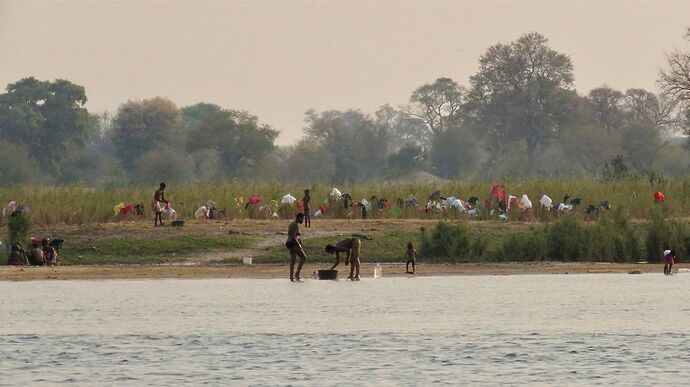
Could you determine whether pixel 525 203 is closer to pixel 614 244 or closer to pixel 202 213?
pixel 614 244

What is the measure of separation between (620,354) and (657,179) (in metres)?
26.4

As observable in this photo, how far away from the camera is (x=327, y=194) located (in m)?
43.8

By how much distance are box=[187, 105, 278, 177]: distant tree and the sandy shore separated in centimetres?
5886

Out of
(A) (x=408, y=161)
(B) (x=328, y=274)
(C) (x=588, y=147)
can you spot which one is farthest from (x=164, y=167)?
(B) (x=328, y=274)

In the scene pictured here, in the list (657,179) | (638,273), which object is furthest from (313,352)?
(657,179)

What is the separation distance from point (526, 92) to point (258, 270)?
2764 inches

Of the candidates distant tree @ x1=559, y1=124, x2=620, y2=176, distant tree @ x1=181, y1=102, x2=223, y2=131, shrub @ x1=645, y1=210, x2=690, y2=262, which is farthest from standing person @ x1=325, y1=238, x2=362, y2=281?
distant tree @ x1=181, y1=102, x2=223, y2=131

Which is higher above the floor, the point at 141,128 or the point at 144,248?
the point at 141,128

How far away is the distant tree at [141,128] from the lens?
352 feet

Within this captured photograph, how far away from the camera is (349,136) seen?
114188mm

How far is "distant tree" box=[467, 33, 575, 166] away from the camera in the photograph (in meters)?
102

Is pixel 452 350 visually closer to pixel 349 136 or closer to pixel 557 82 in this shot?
pixel 557 82

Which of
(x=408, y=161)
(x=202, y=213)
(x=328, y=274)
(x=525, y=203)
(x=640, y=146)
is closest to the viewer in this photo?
(x=328, y=274)

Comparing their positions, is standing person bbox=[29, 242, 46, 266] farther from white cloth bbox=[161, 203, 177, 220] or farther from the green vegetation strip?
white cloth bbox=[161, 203, 177, 220]
